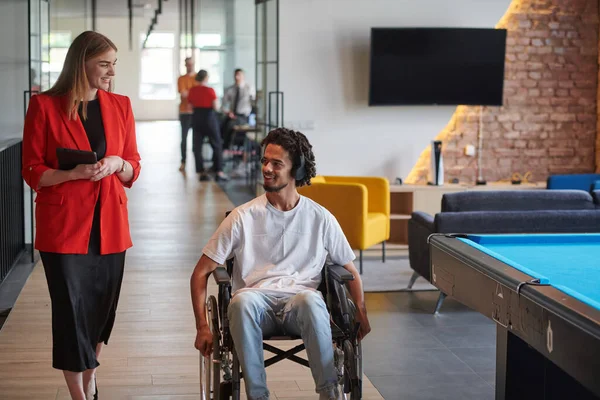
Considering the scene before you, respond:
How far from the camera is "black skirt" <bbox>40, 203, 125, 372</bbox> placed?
336cm

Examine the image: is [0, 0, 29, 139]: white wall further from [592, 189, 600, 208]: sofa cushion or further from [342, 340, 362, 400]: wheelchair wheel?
[342, 340, 362, 400]: wheelchair wheel

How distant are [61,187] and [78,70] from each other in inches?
16.6

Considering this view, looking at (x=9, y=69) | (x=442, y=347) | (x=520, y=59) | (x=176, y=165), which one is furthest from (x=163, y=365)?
(x=176, y=165)

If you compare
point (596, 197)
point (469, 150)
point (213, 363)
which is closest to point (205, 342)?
point (213, 363)

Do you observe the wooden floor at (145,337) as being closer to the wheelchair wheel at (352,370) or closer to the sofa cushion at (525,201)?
the wheelchair wheel at (352,370)

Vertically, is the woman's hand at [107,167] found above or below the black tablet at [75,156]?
below

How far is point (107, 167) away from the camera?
10.8ft

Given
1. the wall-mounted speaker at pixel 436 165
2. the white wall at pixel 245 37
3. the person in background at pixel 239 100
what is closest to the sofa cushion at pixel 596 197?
the wall-mounted speaker at pixel 436 165

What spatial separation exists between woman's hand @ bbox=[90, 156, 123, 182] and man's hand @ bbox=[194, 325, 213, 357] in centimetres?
66

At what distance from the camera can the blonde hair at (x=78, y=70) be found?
3.27 metres

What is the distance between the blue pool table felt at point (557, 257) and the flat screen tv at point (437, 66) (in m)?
5.04

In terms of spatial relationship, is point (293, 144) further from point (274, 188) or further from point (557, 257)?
point (557, 257)

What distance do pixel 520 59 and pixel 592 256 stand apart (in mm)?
5799

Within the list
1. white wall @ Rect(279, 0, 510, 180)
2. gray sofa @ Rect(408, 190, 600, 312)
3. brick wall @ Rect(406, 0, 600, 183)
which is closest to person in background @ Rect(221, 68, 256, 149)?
white wall @ Rect(279, 0, 510, 180)
